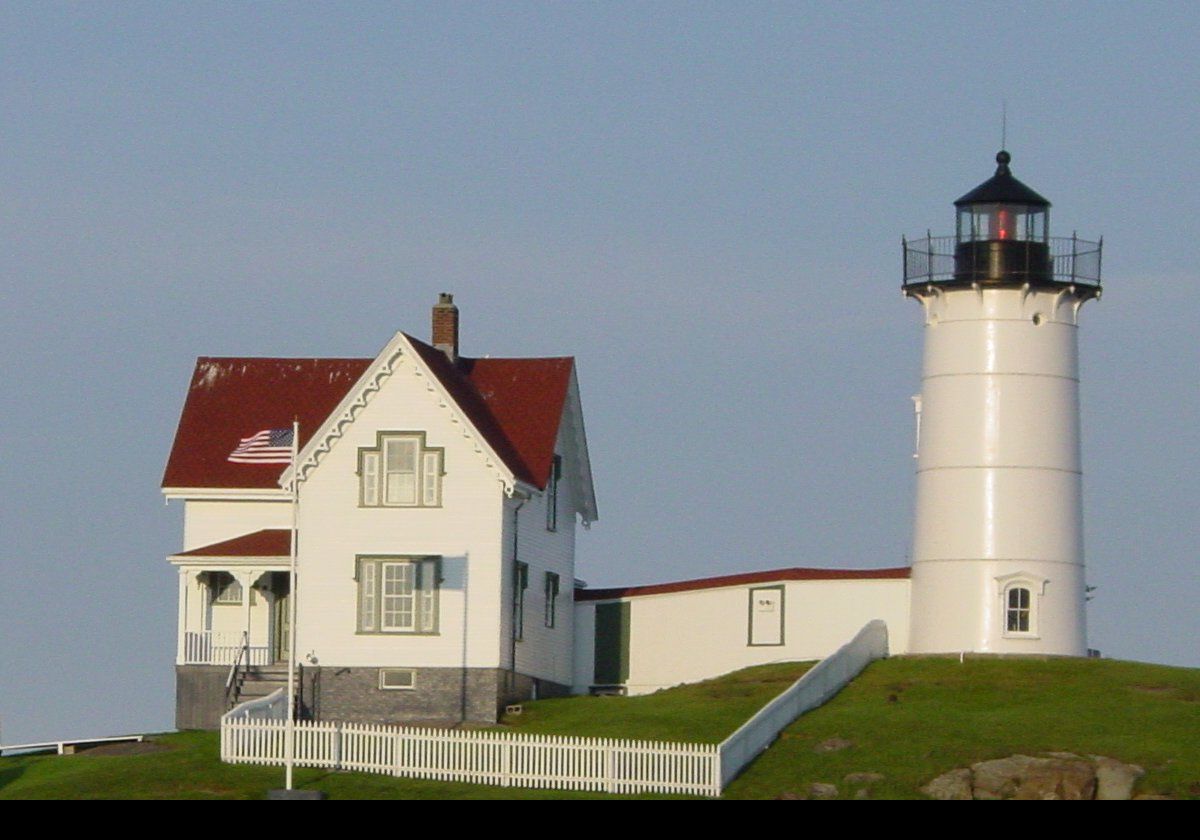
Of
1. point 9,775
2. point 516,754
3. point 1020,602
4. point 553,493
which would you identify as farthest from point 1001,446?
point 9,775

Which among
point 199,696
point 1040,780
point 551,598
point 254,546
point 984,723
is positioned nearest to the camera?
point 1040,780

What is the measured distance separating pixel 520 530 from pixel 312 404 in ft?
21.6

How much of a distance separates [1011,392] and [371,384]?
1322 centimetres

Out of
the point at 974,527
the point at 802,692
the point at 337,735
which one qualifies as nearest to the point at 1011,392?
the point at 974,527

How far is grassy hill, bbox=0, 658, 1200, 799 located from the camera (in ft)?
133

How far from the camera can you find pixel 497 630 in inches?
1940

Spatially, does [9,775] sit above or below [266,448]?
below

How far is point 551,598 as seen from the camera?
176 feet

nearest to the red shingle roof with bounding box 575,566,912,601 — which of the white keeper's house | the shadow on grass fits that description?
the white keeper's house

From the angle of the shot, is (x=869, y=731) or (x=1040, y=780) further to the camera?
(x=869, y=731)

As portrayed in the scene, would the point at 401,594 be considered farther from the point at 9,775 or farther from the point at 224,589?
the point at 9,775
